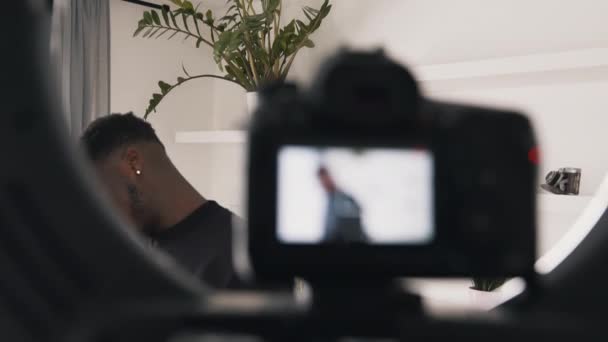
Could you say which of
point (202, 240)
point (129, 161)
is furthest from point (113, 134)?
point (202, 240)

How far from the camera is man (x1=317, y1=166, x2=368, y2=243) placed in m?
0.24

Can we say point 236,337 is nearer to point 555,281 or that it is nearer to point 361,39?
point 555,281

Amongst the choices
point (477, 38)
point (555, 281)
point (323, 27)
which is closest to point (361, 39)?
point (323, 27)

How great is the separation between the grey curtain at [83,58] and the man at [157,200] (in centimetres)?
147

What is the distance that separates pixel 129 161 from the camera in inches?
55.0

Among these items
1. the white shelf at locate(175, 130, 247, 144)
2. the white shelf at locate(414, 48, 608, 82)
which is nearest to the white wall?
the white shelf at locate(414, 48, 608, 82)

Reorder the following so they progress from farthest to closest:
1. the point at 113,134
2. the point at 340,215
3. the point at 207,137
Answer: the point at 207,137
the point at 113,134
the point at 340,215

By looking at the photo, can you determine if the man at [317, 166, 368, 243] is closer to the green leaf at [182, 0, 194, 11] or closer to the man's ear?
the man's ear

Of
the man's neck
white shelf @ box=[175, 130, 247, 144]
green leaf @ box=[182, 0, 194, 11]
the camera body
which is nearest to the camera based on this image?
the camera body

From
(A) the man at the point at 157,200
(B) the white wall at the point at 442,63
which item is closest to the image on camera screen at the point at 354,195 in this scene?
(A) the man at the point at 157,200

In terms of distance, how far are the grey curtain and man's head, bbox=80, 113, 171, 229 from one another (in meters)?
1.48

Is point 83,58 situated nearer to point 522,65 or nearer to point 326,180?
point 522,65

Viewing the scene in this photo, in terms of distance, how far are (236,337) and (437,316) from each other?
0.08m

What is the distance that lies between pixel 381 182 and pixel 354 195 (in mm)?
12
